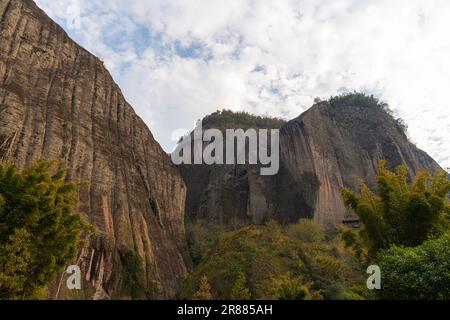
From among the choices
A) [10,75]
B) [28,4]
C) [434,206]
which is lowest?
[434,206]

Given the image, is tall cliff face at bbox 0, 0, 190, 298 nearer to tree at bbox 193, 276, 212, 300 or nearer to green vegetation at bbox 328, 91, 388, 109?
tree at bbox 193, 276, 212, 300

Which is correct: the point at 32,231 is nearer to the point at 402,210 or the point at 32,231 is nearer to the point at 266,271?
the point at 266,271

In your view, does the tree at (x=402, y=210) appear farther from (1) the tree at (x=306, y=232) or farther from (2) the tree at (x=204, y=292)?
(1) the tree at (x=306, y=232)

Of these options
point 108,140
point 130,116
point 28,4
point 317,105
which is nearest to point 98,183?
point 108,140

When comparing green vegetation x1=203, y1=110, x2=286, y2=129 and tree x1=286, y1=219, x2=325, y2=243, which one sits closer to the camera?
tree x1=286, y1=219, x2=325, y2=243

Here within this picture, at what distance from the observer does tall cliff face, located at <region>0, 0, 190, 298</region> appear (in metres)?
25.2

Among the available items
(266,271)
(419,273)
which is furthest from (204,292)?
(419,273)

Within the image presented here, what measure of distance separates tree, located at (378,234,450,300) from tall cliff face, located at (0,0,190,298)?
16.2 m

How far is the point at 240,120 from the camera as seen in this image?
9394 cm

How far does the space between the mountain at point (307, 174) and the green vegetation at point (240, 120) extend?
18201mm

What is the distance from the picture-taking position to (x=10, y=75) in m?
26.5

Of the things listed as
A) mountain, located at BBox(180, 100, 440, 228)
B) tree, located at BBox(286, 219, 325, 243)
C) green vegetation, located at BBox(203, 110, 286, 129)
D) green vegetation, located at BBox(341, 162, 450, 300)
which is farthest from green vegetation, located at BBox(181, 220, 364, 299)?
green vegetation, located at BBox(203, 110, 286, 129)

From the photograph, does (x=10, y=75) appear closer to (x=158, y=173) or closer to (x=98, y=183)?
(x=98, y=183)

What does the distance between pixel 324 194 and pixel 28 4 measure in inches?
1884
